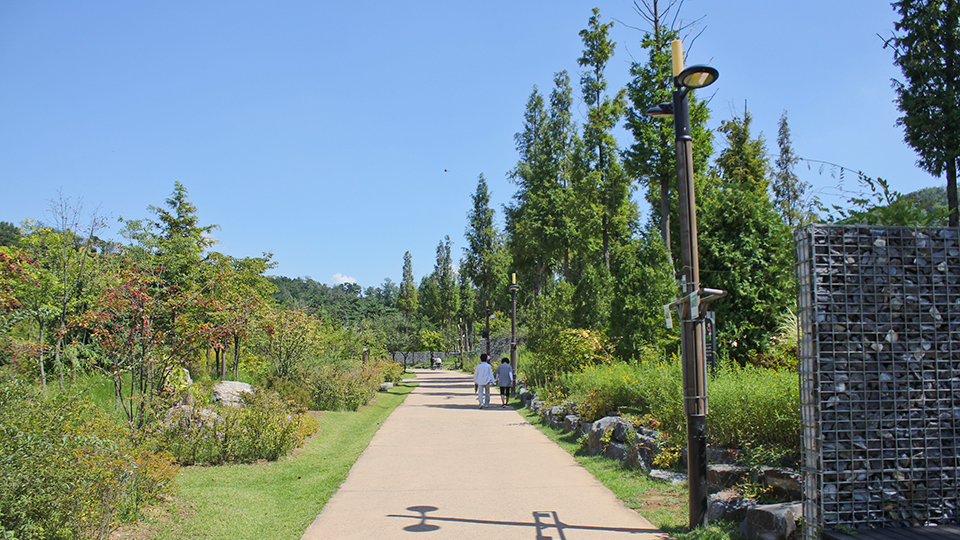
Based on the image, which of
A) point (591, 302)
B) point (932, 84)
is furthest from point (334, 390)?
point (932, 84)

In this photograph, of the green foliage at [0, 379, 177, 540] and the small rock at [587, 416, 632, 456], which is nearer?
the green foliage at [0, 379, 177, 540]

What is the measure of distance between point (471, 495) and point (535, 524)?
1.39 meters

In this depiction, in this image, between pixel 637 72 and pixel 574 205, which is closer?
pixel 637 72

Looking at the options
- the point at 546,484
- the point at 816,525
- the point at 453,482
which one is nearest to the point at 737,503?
the point at 816,525

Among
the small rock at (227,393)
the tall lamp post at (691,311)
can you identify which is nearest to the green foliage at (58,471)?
the tall lamp post at (691,311)

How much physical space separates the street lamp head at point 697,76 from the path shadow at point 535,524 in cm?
417

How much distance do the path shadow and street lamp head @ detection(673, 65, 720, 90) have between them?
4.17 m

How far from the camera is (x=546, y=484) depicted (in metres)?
7.47

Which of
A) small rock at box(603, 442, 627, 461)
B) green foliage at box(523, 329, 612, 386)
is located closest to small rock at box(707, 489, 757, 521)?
small rock at box(603, 442, 627, 461)

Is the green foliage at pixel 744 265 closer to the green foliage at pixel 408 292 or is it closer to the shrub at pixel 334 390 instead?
the shrub at pixel 334 390

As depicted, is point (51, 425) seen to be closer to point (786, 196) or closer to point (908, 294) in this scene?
point (908, 294)

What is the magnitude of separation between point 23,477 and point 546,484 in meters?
5.51

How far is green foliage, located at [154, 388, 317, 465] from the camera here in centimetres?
834

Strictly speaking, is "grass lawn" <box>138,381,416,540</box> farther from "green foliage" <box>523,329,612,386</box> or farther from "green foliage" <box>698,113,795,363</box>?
"green foliage" <box>523,329,612,386</box>
